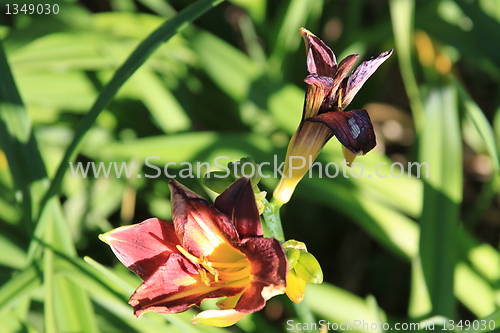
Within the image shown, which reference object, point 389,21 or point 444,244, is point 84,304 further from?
point 389,21

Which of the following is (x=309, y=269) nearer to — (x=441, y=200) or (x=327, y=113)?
(x=327, y=113)

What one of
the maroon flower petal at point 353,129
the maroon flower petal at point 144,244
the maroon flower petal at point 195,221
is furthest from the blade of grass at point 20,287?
the maroon flower petal at point 353,129

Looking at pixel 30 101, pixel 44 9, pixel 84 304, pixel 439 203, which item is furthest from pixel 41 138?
pixel 439 203

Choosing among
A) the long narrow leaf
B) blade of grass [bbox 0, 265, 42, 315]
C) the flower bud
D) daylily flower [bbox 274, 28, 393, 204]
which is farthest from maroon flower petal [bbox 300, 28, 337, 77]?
blade of grass [bbox 0, 265, 42, 315]

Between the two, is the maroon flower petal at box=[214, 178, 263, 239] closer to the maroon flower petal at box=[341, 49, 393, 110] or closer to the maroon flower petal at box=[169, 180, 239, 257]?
A: the maroon flower petal at box=[169, 180, 239, 257]

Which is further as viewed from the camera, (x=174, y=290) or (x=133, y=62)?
(x=133, y=62)

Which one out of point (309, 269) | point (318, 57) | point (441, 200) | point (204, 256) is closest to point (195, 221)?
point (204, 256)

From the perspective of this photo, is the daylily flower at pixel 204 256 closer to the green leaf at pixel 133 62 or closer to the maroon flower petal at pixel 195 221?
the maroon flower petal at pixel 195 221
